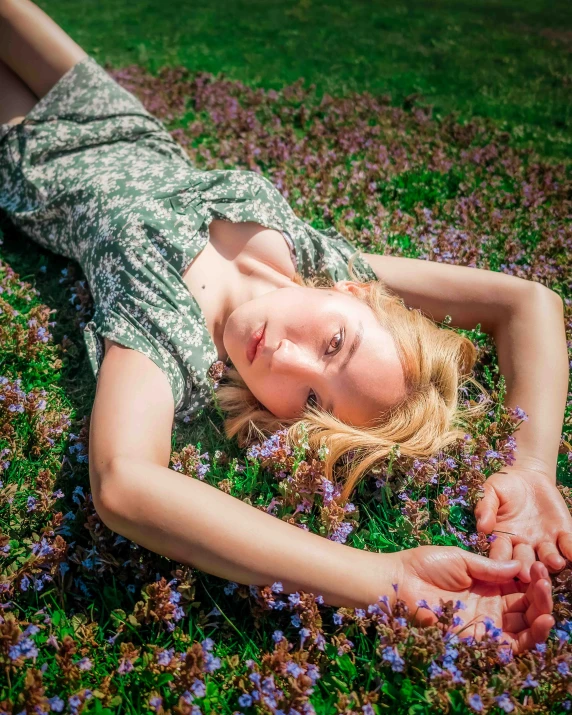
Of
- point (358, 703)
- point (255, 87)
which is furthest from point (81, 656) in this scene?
point (255, 87)

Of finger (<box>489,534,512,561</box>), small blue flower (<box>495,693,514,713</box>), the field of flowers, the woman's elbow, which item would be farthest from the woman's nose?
small blue flower (<box>495,693,514,713</box>)

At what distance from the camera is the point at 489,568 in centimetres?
267

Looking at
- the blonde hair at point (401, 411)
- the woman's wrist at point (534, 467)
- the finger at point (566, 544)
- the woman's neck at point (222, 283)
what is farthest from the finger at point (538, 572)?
the woman's neck at point (222, 283)

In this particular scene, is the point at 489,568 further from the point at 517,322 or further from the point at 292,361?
the point at 517,322

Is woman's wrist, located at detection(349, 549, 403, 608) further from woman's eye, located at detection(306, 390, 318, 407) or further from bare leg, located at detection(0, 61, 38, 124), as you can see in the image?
bare leg, located at detection(0, 61, 38, 124)

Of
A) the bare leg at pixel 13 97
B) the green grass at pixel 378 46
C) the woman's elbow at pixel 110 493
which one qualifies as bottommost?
the green grass at pixel 378 46

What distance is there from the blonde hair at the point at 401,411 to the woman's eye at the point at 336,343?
313mm

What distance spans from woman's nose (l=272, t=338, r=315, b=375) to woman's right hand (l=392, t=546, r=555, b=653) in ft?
3.26

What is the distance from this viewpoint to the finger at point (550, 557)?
2807 millimetres

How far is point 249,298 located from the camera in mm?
3785

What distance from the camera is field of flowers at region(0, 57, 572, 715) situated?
236cm

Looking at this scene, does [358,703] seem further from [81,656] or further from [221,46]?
[221,46]

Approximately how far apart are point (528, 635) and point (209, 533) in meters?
1.37

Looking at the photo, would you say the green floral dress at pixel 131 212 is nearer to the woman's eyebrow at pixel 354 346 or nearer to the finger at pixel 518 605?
the woman's eyebrow at pixel 354 346
